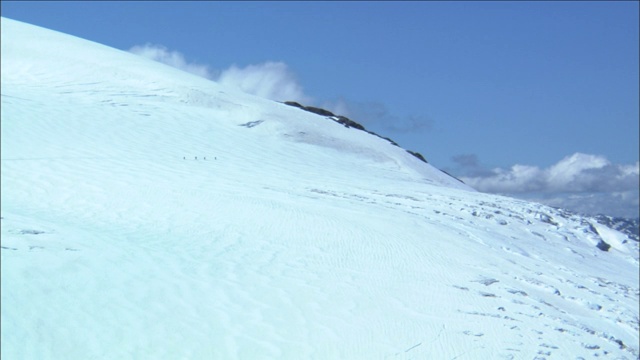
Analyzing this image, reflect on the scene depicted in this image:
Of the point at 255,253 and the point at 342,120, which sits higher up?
the point at 342,120

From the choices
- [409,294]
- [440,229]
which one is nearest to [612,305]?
[440,229]

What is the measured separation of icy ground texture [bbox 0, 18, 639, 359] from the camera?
26.2 ft

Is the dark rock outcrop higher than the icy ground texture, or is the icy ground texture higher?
A: the dark rock outcrop

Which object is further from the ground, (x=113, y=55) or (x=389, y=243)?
(x=113, y=55)

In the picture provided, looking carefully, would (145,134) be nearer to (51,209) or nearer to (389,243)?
(51,209)

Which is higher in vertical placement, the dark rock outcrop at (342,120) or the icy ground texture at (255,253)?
the dark rock outcrop at (342,120)

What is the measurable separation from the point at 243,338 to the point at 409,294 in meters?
3.39

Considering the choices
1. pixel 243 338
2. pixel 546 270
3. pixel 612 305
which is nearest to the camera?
pixel 243 338

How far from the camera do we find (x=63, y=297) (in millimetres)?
7945

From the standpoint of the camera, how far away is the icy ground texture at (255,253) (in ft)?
26.2

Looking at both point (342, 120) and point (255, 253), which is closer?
point (255, 253)

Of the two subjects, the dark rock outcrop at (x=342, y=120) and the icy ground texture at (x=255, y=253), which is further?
the dark rock outcrop at (x=342, y=120)

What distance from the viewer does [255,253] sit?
11258 millimetres

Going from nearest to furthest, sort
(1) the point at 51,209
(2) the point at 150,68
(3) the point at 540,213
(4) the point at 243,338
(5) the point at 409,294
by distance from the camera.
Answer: (4) the point at 243,338 → (5) the point at 409,294 → (1) the point at 51,209 → (3) the point at 540,213 → (2) the point at 150,68
